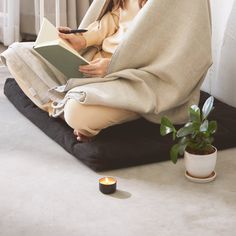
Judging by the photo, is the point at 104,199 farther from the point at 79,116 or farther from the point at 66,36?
the point at 66,36

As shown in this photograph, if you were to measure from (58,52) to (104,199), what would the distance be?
1.78ft

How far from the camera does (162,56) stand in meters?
1.94

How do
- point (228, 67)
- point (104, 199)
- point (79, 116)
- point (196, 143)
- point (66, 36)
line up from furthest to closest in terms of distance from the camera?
point (228, 67)
point (66, 36)
point (79, 116)
point (196, 143)
point (104, 199)

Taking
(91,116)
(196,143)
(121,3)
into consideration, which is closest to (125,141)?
(91,116)

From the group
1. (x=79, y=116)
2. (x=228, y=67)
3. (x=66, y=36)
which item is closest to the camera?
(x=79, y=116)

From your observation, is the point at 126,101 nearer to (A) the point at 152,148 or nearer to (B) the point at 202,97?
(A) the point at 152,148

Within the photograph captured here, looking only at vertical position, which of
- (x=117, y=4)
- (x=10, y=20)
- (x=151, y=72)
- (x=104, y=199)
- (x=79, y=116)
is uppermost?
(x=117, y=4)

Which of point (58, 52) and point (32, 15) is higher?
point (58, 52)

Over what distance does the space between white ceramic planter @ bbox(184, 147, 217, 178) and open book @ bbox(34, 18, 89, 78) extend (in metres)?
0.50

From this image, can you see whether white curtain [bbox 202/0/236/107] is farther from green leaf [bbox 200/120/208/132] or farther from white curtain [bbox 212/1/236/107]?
green leaf [bbox 200/120/208/132]

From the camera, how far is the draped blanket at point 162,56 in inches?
74.7

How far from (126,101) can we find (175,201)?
41cm

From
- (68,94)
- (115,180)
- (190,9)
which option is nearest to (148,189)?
(115,180)

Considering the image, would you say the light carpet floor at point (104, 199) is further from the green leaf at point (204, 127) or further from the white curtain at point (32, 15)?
the white curtain at point (32, 15)
